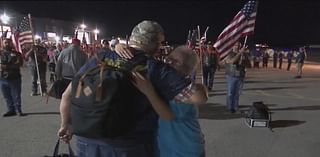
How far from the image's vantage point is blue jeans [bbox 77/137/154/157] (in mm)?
2379

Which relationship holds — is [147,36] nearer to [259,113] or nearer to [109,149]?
[109,149]

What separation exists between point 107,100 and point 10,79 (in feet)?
22.7

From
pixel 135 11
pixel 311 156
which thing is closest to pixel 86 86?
pixel 311 156

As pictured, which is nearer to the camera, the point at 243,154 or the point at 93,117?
the point at 93,117

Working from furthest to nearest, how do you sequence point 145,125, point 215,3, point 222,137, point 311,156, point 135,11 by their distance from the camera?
point 215,3 < point 135,11 < point 222,137 < point 311,156 < point 145,125

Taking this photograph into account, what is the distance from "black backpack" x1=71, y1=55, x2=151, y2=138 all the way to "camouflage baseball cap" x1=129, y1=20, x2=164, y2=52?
4.4 inches

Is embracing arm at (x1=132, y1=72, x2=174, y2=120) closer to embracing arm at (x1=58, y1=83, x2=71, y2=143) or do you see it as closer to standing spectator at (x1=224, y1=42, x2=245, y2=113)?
embracing arm at (x1=58, y1=83, x2=71, y2=143)

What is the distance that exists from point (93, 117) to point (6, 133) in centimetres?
526

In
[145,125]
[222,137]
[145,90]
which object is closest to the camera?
[145,90]

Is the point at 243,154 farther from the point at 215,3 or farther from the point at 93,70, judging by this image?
the point at 215,3

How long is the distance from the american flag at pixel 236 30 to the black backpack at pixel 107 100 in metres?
5.73

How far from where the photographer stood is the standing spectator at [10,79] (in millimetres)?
8391

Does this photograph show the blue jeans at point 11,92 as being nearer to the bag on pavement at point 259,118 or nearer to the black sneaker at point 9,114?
the black sneaker at point 9,114

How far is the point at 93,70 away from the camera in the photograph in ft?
7.63
